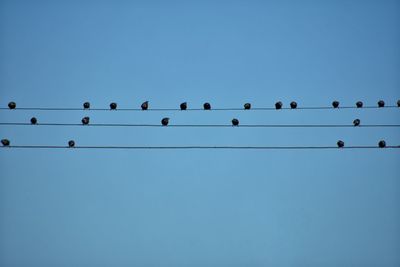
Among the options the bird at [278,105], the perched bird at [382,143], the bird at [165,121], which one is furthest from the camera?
the bird at [278,105]

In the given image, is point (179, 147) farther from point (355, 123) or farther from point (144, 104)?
point (355, 123)

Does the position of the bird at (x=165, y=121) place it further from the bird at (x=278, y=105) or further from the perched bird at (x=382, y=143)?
the perched bird at (x=382, y=143)

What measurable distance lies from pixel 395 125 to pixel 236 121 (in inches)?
212

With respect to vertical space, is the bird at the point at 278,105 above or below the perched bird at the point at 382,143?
above

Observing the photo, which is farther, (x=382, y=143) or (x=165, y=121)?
(x=165, y=121)

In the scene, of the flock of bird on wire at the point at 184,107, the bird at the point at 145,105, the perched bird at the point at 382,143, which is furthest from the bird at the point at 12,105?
the perched bird at the point at 382,143

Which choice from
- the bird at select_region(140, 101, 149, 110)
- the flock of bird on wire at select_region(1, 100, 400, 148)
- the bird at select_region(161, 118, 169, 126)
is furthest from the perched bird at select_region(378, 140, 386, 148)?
the bird at select_region(140, 101, 149, 110)

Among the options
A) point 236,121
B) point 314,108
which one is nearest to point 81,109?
point 236,121

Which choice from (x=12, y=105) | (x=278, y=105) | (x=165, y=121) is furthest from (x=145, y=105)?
(x=278, y=105)

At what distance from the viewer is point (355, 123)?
53.9ft

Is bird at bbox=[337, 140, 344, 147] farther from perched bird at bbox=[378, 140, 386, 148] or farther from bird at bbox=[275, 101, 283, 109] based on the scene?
bird at bbox=[275, 101, 283, 109]

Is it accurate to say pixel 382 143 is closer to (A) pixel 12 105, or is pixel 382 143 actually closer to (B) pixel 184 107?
(B) pixel 184 107

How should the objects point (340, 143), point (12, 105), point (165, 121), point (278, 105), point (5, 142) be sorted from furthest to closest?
point (278, 105) → point (340, 143) → point (165, 121) → point (12, 105) → point (5, 142)

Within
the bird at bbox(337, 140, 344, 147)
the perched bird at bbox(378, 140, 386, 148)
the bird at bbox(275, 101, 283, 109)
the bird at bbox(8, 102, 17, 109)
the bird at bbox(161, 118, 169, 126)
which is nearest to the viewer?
the perched bird at bbox(378, 140, 386, 148)
